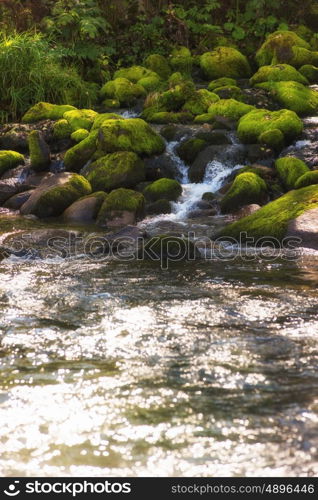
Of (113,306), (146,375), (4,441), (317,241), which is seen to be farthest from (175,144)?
(4,441)

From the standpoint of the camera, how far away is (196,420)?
10.8 ft

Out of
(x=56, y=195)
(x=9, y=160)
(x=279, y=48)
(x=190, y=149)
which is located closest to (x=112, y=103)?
(x=9, y=160)

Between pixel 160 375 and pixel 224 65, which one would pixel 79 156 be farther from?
pixel 160 375

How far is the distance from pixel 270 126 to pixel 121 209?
3.95m

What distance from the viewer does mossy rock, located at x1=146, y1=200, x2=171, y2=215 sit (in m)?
9.70

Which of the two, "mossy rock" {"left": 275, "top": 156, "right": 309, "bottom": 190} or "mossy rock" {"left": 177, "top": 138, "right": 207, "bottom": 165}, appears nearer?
"mossy rock" {"left": 275, "top": 156, "right": 309, "bottom": 190}

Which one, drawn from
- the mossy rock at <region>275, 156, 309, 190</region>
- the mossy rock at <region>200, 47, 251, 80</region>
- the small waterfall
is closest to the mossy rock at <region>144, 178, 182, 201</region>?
the small waterfall

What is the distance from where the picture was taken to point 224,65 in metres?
16.5

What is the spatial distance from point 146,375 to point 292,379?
948 millimetres

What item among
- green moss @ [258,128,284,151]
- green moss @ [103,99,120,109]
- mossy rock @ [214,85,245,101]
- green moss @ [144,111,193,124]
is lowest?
green moss @ [258,128,284,151]

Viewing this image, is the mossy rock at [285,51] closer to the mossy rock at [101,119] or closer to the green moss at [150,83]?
the green moss at [150,83]

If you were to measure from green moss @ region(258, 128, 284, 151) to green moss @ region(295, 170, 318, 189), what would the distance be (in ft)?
6.64

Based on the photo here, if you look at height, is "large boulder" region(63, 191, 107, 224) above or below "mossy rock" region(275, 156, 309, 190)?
below

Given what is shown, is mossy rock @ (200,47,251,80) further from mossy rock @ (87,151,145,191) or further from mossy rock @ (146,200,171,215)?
mossy rock @ (146,200,171,215)
